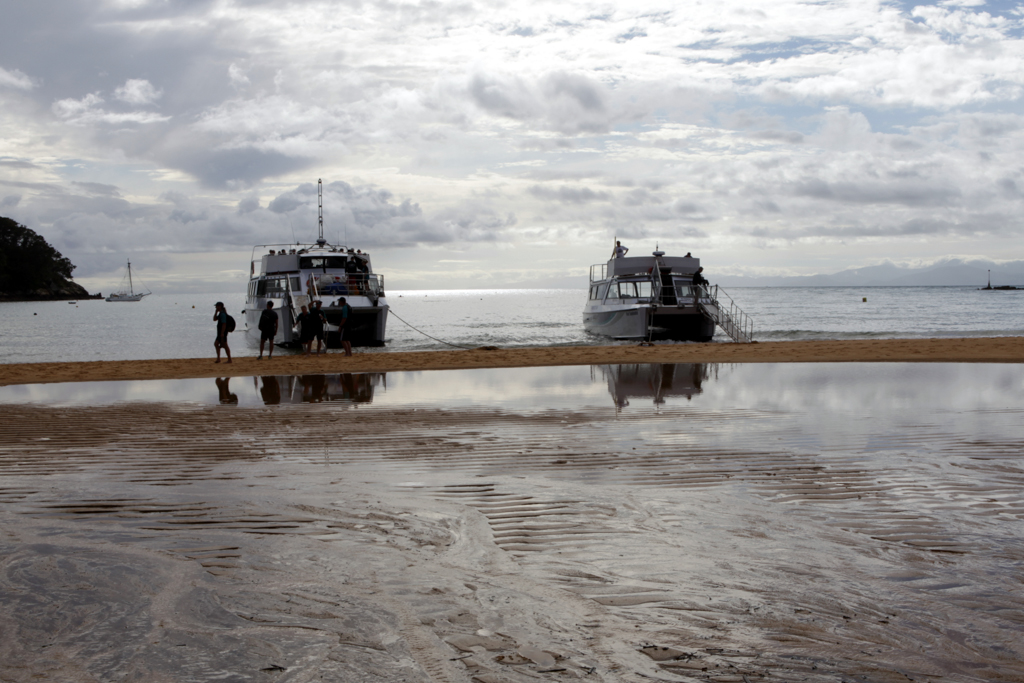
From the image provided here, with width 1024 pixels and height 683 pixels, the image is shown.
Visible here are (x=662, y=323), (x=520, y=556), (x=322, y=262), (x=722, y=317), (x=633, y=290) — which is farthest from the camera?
(x=633, y=290)

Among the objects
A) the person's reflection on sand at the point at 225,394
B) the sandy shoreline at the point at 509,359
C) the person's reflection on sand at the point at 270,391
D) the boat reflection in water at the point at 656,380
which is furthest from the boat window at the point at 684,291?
the person's reflection on sand at the point at 225,394

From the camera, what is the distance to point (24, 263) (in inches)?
4828

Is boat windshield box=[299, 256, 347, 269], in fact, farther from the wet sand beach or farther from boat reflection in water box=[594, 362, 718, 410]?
the wet sand beach

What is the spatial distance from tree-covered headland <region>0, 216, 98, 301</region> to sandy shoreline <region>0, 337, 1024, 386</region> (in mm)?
120571

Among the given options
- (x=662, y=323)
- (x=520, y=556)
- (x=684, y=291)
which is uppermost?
(x=684, y=291)

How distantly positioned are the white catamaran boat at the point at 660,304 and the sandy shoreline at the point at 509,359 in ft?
19.7

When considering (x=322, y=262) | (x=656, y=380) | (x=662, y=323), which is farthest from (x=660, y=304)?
(x=656, y=380)

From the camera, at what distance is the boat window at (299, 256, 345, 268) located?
3053 cm

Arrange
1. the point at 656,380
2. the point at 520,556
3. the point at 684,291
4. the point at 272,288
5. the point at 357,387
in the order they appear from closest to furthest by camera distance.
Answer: the point at 520,556 < the point at 357,387 < the point at 656,380 < the point at 272,288 < the point at 684,291


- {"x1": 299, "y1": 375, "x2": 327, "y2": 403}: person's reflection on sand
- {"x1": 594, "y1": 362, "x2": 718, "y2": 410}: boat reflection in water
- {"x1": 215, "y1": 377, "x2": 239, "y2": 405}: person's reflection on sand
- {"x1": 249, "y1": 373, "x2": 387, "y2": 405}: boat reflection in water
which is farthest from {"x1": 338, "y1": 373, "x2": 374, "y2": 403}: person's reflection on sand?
{"x1": 594, "y1": 362, "x2": 718, "y2": 410}: boat reflection in water

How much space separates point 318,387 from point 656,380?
257 inches

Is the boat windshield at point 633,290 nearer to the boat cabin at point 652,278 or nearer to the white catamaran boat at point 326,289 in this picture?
the boat cabin at point 652,278

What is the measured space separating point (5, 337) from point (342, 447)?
46.9m

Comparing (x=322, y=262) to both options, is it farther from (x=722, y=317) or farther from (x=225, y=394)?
(x=225, y=394)
